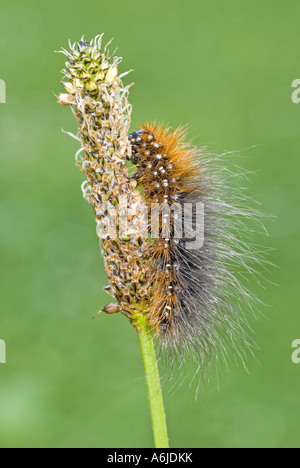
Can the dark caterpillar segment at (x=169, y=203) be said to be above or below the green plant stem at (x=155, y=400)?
above

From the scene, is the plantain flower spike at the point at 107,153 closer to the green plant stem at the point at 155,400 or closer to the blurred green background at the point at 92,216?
the green plant stem at the point at 155,400

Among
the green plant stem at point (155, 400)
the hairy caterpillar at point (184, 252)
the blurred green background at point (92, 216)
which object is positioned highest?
the blurred green background at point (92, 216)

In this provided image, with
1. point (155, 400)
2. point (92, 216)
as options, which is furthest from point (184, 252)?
point (92, 216)

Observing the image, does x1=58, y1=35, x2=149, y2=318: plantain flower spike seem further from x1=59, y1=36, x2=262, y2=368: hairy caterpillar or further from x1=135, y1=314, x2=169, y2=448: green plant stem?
x1=135, y1=314, x2=169, y2=448: green plant stem

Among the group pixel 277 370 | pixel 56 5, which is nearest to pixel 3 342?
pixel 277 370

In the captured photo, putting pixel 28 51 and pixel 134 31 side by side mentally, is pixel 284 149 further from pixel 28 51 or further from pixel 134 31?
pixel 28 51

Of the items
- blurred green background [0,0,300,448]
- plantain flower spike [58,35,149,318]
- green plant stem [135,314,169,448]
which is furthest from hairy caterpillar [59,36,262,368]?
blurred green background [0,0,300,448]

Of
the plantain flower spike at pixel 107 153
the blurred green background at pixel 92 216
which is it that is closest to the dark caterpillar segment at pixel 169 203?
the plantain flower spike at pixel 107 153
